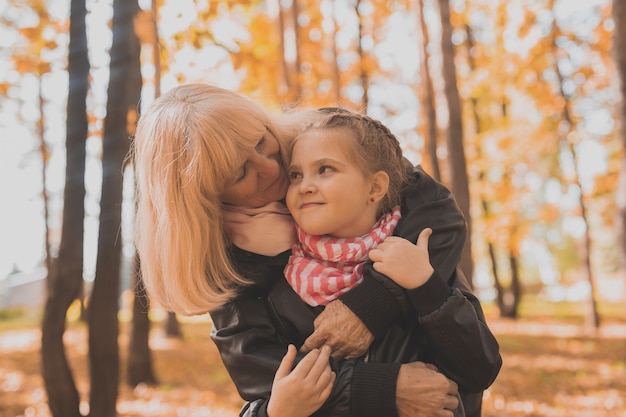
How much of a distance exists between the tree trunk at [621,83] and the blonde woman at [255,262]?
492cm

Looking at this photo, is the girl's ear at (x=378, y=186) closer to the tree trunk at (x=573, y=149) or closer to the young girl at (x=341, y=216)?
the young girl at (x=341, y=216)

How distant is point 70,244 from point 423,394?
370 cm

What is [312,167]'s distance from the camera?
6.57 ft

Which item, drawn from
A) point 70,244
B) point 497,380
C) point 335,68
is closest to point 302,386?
point 70,244

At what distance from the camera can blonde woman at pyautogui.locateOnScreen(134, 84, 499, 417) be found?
6.06 ft

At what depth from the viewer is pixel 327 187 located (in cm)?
195

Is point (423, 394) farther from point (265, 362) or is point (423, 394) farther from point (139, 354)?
point (139, 354)

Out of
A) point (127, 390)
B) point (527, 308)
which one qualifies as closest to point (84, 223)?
point (127, 390)

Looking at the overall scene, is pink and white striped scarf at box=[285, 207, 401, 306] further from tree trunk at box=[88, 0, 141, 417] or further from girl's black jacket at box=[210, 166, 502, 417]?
tree trunk at box=[88, 0, 141, 417]

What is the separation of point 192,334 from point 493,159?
7895mm

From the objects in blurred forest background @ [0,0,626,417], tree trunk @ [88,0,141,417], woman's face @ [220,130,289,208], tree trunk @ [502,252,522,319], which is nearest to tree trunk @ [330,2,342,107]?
blurred forest background @ [0,0,626,417]

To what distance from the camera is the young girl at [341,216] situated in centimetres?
188

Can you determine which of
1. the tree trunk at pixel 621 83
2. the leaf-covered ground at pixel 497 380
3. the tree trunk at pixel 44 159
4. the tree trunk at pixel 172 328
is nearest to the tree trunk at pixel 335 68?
the tree trunk at pixel 621 83

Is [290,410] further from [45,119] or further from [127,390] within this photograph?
[45,119]
